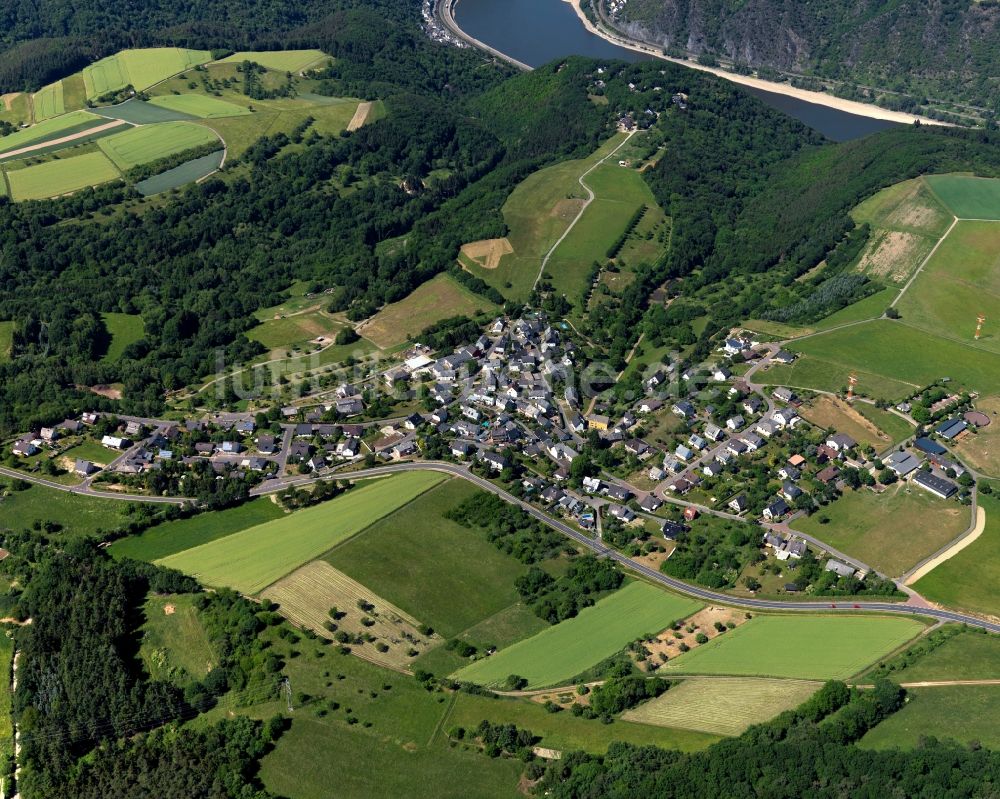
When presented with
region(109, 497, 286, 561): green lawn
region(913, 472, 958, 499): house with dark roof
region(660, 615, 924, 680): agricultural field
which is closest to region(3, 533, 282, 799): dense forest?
region(109, 497, 286, 561): green lawn

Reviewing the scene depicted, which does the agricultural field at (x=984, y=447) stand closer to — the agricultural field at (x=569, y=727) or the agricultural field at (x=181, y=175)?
the agricultural field at (x=569, y=727)

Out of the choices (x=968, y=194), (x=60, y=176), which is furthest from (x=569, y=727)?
(x=60, y=176)

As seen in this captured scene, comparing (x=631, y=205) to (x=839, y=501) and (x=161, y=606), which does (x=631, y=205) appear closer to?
(x=839, y=501)

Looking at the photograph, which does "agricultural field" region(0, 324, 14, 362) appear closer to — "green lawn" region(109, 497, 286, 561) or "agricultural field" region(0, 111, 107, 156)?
"green lawn" region(109, 497, 286, 561)

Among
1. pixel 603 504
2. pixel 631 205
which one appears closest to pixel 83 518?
pixel 603 504

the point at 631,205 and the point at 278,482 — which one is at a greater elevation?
the point at 631,205
